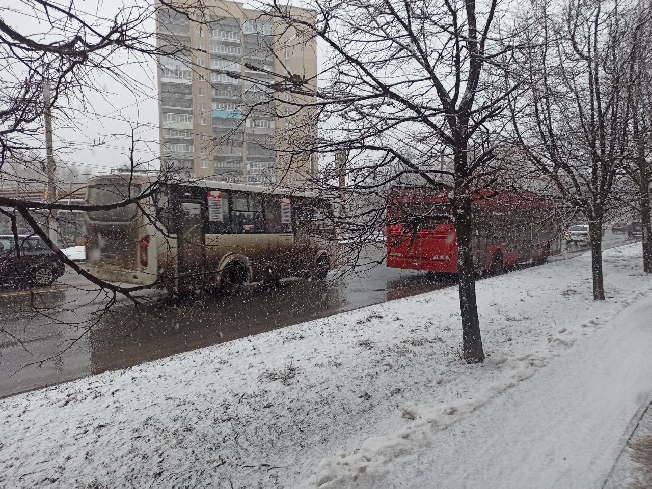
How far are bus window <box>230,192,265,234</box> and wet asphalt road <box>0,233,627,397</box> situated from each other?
180 cm

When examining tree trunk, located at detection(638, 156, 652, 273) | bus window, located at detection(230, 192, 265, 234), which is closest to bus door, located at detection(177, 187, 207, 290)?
bus window, located at detection(230, 192, 265, 234)

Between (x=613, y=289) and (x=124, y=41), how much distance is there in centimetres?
1203

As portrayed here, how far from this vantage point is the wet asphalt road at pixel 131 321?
4020mm

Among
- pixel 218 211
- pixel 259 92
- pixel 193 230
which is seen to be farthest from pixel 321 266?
pixel 218 211

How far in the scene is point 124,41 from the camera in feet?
9.48

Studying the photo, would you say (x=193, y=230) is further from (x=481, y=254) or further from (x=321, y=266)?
(x=481, y=254)

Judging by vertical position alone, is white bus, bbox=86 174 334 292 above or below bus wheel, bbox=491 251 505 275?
above

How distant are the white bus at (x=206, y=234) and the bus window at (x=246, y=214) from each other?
0.09 ft

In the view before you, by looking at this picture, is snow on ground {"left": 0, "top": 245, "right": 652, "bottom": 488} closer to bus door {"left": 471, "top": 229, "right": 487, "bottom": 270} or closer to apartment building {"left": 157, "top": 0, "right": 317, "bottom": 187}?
apartment building {"left": 157, "top": 0, "right": 317, "bottom": 187}

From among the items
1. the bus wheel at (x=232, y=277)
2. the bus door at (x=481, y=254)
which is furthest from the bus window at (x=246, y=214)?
the bus door at (x=481, y=254)

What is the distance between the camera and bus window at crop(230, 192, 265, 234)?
11.7 meters

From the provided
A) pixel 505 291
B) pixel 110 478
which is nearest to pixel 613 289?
pixel 505 291

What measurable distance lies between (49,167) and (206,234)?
687cm

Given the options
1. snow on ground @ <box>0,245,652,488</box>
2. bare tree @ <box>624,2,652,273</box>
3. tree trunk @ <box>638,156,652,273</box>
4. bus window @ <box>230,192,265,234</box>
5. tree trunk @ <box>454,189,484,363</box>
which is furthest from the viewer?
tree trunk @ <box>638,156,652,273</box>
